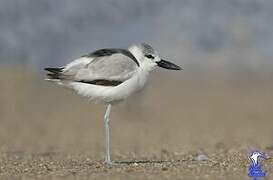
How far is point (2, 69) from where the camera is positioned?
18.3 meters

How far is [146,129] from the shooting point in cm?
1479

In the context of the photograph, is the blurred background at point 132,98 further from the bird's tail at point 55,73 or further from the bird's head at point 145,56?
the bird's tail at point 55,73

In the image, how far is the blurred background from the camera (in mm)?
13695

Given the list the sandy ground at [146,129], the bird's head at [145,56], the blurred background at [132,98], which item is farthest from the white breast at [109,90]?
the blurred background at [132,98]

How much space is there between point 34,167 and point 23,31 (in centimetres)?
919

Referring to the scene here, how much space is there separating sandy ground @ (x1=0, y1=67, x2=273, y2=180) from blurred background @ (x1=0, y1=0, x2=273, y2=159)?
28mm

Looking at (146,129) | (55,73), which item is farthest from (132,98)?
(55,73)

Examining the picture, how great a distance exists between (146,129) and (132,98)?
7.51 feet

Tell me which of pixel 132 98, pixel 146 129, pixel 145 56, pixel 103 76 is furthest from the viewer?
pixel 132 98

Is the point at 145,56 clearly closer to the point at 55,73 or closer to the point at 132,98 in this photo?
the point at 55,73

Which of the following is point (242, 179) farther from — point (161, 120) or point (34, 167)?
point (161, 120)

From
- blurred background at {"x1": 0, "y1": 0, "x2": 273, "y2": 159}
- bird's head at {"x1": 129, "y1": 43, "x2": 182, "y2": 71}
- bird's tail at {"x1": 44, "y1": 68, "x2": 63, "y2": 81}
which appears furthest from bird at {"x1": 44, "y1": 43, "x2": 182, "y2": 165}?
blurred background at {"x1": 0, "y1": 0, "x2": 273, "y2": 159}

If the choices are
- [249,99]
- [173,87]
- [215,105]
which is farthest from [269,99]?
[173,87]

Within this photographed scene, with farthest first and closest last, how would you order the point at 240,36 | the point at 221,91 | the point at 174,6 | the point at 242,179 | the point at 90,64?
the point at 240,36 → the point at 221,91 → the point at 174,6 → the point at 90,64 → the point at 242,179
